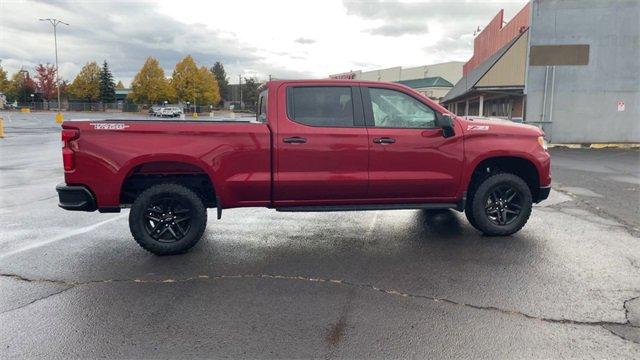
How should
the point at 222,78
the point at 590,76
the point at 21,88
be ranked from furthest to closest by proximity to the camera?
the point at 222,78 → the point at 21,88 → the point at 590,76

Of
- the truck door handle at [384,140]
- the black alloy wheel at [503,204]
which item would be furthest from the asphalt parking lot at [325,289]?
the truck door handle at [384,140]

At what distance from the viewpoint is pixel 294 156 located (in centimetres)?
510

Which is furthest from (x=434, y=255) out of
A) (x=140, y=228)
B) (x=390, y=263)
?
(x=140, y=228)

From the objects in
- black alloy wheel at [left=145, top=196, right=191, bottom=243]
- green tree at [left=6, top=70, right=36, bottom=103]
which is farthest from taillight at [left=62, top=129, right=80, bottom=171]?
green tree at [left=6, top=70, right=36, bottom=103]

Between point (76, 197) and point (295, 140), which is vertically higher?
point (295, 140)

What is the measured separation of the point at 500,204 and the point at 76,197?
4969 mm

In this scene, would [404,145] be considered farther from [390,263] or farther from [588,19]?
[588,19]

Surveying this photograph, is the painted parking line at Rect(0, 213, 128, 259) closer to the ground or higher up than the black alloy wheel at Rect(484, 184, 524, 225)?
closer to the ground

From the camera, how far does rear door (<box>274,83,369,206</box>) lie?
511cm

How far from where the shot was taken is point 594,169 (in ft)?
42.7

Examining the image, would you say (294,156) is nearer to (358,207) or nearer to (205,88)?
(358,207)

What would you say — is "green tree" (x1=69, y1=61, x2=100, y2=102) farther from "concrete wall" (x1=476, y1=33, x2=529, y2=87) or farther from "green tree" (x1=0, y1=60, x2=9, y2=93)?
"concrete wall" (x1=476, y1=33, x2=529, y2=87)

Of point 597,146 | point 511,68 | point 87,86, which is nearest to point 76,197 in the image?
point 511,68

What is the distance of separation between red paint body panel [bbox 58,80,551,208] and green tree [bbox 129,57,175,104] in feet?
243
